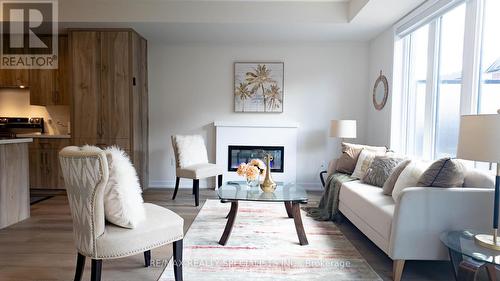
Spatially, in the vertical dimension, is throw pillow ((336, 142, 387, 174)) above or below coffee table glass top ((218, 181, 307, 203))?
above

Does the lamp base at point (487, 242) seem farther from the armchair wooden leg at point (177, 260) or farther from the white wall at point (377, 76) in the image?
the white wall at point (377, 76)

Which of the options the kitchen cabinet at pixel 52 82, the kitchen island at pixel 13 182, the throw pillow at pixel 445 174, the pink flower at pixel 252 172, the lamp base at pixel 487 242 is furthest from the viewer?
the kitchen cabinet at pixel 52 82

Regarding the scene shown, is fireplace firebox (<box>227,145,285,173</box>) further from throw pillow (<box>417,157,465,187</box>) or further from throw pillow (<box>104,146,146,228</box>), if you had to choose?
throw pillow (<box>104,146,146,228</box>)

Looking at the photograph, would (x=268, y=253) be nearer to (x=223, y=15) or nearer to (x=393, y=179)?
(x=393, y=179)

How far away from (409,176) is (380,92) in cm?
216

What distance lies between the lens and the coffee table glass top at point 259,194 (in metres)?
2.62

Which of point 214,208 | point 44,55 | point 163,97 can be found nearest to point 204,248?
point 214,208

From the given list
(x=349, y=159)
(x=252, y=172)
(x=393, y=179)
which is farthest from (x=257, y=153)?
(x=393, y=179)

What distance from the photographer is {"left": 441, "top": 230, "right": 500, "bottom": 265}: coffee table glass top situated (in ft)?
4.99

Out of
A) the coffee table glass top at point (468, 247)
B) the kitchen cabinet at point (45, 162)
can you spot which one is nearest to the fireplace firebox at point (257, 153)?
the kitchen cabinet at point (45, 162)

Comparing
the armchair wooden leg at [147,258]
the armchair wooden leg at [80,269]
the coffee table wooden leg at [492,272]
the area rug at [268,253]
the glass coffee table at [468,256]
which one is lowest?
the area rug at [268,253]

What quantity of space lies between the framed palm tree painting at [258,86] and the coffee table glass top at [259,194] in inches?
78.0

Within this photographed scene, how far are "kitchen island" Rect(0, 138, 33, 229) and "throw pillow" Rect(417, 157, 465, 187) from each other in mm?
3896

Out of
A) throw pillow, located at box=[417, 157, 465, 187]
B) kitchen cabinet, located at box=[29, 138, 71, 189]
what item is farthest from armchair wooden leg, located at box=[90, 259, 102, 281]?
kitchen cabinet, located at box=[29, 138, 71, 189]
